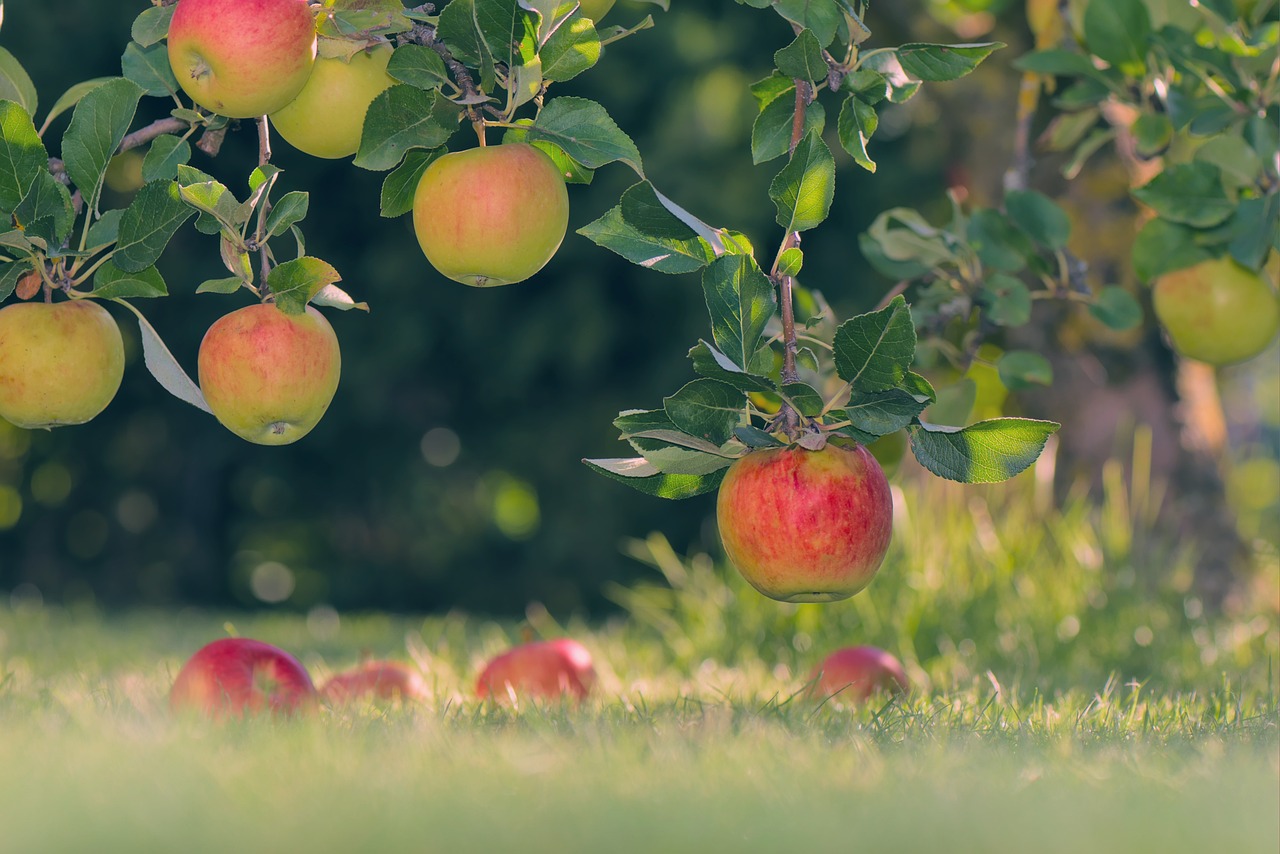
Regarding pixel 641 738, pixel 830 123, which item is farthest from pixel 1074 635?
pixel 830 123

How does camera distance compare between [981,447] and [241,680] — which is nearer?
[981,447]

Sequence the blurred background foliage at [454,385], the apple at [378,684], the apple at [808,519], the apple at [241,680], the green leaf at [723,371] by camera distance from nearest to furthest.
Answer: the green leaf at [723,371] → the apple at [808,519] → the apple at [241,680] → the apple at [378,684] → the blurred background foliage at [454,385]

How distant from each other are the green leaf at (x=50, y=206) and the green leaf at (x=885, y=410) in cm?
90

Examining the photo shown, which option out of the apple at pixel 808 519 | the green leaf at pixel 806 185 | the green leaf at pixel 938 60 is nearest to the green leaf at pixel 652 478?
the apple at pixel 808 519

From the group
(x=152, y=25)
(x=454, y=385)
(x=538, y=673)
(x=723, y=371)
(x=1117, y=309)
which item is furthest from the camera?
(x=454, y=385)

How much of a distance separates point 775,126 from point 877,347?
34 cm

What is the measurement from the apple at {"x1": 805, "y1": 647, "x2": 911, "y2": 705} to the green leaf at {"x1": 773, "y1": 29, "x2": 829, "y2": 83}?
1.12 meters

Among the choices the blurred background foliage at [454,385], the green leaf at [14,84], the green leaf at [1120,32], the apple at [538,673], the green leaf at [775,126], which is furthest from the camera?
the blurred background foliage at [454,385]

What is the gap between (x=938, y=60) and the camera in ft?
4.81

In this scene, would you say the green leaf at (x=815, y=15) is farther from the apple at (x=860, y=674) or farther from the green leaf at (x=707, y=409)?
the apple at (x=860, y=674)

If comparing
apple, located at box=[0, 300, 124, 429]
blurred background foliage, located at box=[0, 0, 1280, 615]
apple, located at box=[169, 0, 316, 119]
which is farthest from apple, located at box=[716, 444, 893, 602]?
blurred background foliage, located at box=[0, 0, 1280, 615]

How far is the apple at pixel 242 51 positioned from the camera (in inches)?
54.0

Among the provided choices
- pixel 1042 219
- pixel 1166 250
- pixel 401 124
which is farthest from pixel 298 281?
pixel 1166 250

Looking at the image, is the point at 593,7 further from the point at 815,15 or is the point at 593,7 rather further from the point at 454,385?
the point at 454,385
